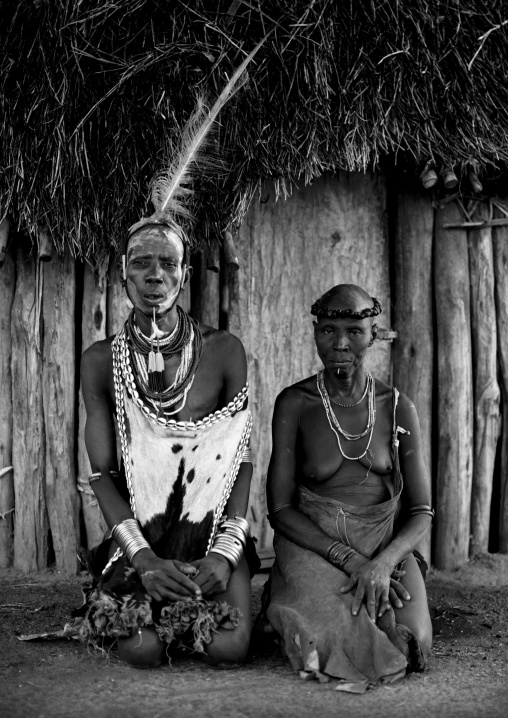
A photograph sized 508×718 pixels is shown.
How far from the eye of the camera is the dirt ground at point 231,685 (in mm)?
2980

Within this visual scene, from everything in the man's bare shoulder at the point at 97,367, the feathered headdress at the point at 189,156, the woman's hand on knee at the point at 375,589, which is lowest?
the woman's hand on knee at the point at 375,589

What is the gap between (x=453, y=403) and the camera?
195 inches

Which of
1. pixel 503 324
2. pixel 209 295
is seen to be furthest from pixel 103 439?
pixel 503 324

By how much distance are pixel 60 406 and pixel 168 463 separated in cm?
119

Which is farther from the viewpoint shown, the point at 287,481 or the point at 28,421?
the point at 28,421

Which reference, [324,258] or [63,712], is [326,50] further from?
[63,712]

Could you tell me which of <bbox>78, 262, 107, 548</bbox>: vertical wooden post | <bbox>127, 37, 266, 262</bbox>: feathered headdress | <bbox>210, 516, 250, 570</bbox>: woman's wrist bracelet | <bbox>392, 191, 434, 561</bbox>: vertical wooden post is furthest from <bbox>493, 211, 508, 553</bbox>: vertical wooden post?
<bbox>78, 262, 107, 548</bbox>: vertical wooden post

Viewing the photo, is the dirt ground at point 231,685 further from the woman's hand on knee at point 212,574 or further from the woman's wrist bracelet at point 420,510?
the woman's wrist bracelet at point 420,510

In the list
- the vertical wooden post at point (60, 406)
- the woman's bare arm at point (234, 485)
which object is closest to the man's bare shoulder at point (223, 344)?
the woman's bare arm at point (234, 485)

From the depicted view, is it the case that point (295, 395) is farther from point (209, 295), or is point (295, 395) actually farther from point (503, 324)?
point (503, 324)

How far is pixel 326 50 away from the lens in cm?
405

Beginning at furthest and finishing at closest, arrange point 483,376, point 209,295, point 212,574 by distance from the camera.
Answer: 1. point 483,376
2. point 209,295
3. point 212,574

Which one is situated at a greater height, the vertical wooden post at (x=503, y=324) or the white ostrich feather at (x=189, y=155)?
the white ostrich feather at (x=189, y=155)

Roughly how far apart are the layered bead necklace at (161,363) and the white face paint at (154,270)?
0.39 ft
